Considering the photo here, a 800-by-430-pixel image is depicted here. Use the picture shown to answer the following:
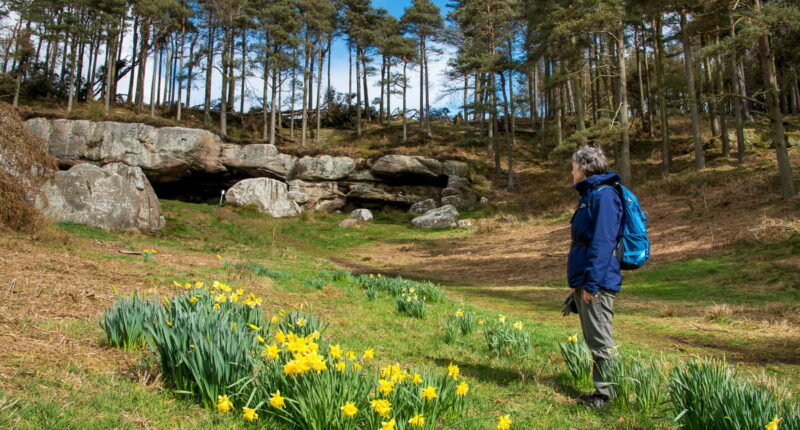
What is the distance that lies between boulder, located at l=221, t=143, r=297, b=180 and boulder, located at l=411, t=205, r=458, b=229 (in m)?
10.2

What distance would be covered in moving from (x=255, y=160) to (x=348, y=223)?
875cm

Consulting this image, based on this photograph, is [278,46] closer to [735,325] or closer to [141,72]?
[141,72]

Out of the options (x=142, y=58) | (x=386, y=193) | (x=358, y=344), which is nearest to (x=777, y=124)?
(x=358, y=344)

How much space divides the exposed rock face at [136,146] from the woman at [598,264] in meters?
29.2

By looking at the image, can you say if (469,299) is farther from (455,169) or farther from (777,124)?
(455,169)

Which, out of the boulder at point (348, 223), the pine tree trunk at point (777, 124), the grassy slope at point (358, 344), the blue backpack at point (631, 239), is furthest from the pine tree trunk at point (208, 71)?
the blue backpack at point (631, 239)

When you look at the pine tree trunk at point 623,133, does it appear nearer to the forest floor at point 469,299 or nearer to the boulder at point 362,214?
the forest floor at point 469,299

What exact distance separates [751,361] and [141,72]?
47063 mm

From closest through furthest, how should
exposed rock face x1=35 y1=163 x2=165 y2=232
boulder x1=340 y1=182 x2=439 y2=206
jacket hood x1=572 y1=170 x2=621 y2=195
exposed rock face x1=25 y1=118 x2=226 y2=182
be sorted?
jacket hood x1=572 y1=170 x2=621 y2=195 < exposed rock face x1=35 y1=163 x2=165 y2=232 < exposed rock face x1=25 y1=118 x2=226 y2=182 < boulder x1=340 y1=182 x2=439 y2=206

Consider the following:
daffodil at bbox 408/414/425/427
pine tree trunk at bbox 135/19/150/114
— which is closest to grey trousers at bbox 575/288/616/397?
daffodil at bbox 408/414/425/427

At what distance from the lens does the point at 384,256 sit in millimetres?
18938

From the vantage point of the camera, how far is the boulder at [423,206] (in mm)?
29856

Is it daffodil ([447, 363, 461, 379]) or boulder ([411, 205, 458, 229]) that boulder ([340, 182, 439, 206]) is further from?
daffodil ([447, 363, 461, 379])

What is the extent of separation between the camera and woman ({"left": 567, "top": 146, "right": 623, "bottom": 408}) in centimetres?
338
